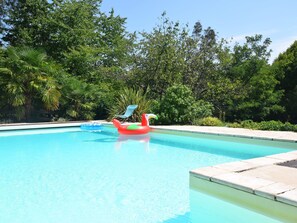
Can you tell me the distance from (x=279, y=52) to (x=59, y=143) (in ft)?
57.2

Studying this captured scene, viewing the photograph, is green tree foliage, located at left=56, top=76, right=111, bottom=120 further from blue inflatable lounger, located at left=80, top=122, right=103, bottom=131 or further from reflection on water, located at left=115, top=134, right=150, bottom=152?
reflection on water, located at left=115, top=134, right=150, bottom=152

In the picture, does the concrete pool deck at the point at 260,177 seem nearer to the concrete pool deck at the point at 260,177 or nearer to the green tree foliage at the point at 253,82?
the concrete pool deck at the point at 260,177

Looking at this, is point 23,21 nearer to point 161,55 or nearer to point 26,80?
point 26,80

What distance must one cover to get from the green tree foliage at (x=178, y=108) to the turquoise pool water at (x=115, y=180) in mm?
2960

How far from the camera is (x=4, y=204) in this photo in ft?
13.9

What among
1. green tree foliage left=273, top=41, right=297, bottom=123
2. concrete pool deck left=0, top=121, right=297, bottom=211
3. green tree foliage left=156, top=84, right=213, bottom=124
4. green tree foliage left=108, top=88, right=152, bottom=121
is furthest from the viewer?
green tree foliage left=273, top=41, right=297, bottom=123

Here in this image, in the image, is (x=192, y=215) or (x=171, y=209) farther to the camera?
(x=171, y=209)

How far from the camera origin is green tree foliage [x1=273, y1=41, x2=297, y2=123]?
739 inches

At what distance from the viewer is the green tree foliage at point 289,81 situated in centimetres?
1878

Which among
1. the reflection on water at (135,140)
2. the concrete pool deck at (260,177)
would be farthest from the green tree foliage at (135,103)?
the concrete pool deck at (260,177)

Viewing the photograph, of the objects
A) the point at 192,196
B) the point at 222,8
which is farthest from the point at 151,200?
the point at 222,8

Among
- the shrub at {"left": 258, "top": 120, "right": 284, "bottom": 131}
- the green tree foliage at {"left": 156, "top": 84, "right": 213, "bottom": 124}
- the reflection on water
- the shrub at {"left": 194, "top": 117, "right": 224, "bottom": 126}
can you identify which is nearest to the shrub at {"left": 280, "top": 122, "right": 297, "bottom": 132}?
the shrub at {"left": 258, "top": 120, "right": 284, "bottom": 131}

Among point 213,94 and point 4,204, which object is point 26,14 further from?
point 4,204

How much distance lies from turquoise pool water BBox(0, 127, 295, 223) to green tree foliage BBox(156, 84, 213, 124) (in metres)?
2.96
